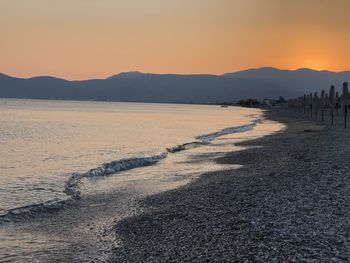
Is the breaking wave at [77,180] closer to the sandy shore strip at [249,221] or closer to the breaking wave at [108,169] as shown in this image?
Answer: the breaking wave at [108,169]

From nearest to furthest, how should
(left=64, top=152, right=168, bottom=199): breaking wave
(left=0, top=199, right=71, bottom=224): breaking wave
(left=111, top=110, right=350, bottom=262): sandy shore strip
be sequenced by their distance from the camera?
(left=111, top=110, right=350, bottom=262): sandy shore strip < (left=0, top=199, right=71, bottom=224): breaking wave < (left=64, top=152, right=168, bottom=199): breaking wave

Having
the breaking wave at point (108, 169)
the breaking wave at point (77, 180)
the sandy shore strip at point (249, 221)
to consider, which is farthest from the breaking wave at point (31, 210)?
the sandy shore strip at point (249, 221)

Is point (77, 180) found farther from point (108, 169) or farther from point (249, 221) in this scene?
point (249, 221)

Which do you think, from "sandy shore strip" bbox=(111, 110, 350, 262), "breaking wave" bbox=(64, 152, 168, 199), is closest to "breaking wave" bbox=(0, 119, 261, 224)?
"breaking wave" bbox=(64, 152, 168, 199)

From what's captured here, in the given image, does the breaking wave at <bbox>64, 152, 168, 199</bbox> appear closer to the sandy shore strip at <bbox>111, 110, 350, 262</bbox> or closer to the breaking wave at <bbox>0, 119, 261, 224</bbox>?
the breaking wave at <bbox>0, 119, 261, 224</bbox>

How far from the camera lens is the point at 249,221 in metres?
10.5

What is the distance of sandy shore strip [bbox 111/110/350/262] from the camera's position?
27.9ft

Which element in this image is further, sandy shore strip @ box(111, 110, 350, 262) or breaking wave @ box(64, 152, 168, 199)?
breaking wave @ box(64, 152, 168, 199)

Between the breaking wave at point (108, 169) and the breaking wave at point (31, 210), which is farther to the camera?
the breaking wave at point (108, 169)

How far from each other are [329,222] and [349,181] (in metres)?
4.69

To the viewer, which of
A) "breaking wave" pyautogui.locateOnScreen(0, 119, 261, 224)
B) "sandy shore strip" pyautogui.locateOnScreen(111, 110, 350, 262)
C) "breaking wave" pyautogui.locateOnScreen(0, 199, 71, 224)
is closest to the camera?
"sandy shore strip" pyautogui.locateOnScreen(111, 110, 350, 262)

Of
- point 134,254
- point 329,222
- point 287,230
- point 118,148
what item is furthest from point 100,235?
point 118,148

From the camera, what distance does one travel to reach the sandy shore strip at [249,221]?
8.52 m

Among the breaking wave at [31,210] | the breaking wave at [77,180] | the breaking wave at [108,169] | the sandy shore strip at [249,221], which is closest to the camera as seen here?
the sandy shore strip at [249,221]
